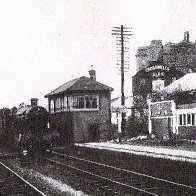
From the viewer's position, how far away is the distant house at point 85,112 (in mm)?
43125

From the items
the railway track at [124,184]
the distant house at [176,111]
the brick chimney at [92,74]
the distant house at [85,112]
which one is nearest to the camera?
the railway track at [124,184]

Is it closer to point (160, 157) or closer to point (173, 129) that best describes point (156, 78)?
point (173, 129)

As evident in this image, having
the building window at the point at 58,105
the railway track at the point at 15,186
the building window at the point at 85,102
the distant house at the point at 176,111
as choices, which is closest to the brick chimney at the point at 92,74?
the building window at the point at 58,105

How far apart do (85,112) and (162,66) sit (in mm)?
20139

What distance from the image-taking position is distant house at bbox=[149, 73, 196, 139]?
108 feet

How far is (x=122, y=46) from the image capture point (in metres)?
35.9

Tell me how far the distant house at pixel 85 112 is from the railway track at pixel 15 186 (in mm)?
25562

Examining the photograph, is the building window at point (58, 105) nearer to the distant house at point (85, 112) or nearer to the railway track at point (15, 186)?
the distant house at point (85, 112)

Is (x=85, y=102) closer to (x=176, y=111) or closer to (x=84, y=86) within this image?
(x=84, y=86)

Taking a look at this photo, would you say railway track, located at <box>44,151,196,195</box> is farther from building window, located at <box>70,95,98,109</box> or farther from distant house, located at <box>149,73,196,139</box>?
building window, located at <box>70,95,98,109</box>

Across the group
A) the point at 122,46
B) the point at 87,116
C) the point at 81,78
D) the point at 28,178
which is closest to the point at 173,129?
the point at 122,46

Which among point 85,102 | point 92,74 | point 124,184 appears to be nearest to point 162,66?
point 92,74

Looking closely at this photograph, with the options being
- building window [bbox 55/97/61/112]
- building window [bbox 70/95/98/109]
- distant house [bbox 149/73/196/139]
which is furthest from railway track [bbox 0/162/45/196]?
building window [bbox 55/97/61/112]

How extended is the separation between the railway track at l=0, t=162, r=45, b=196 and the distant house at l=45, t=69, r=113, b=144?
25562 mm
